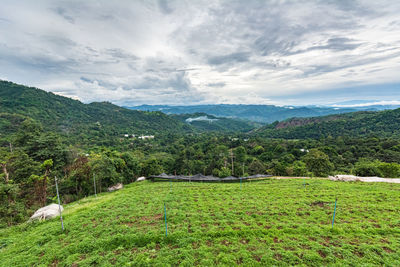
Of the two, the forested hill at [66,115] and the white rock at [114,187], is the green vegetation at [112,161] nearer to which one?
the white rock at [114,187]

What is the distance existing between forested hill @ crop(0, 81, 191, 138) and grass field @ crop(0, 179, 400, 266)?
99.8m

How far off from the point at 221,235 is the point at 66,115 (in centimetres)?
16444

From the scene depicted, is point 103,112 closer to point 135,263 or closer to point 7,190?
point 7,190

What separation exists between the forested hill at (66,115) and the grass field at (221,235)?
99.8 metres

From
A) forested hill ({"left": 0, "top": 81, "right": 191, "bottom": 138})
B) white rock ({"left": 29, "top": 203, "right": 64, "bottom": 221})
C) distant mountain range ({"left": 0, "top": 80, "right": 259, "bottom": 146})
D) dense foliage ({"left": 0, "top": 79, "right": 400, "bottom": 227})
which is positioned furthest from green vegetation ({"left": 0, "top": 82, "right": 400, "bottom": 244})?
white rock ({"left": 29, "top": 203, "right": 64, "bottom": 221})

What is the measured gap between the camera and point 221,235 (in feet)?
28.0

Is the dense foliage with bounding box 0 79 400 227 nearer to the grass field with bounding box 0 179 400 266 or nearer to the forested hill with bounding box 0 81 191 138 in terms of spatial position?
the forested hill with bounding box 0 81 191 138

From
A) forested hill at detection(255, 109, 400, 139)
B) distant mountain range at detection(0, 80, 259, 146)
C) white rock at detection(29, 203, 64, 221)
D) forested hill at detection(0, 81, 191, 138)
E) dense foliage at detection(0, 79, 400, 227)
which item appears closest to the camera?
white rock at detection(29, 203, 64, 221)

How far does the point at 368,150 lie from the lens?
161ft

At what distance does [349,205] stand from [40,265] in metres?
19.7

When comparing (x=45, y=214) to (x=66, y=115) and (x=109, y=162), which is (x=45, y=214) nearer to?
(x=109, y=162)

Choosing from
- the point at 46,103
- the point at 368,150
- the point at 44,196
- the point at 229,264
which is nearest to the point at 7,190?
the point at 44,196

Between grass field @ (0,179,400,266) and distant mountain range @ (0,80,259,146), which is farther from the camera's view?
distant mountain range @ (0,80,259,146)

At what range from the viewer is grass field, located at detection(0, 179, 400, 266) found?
7070 mm
